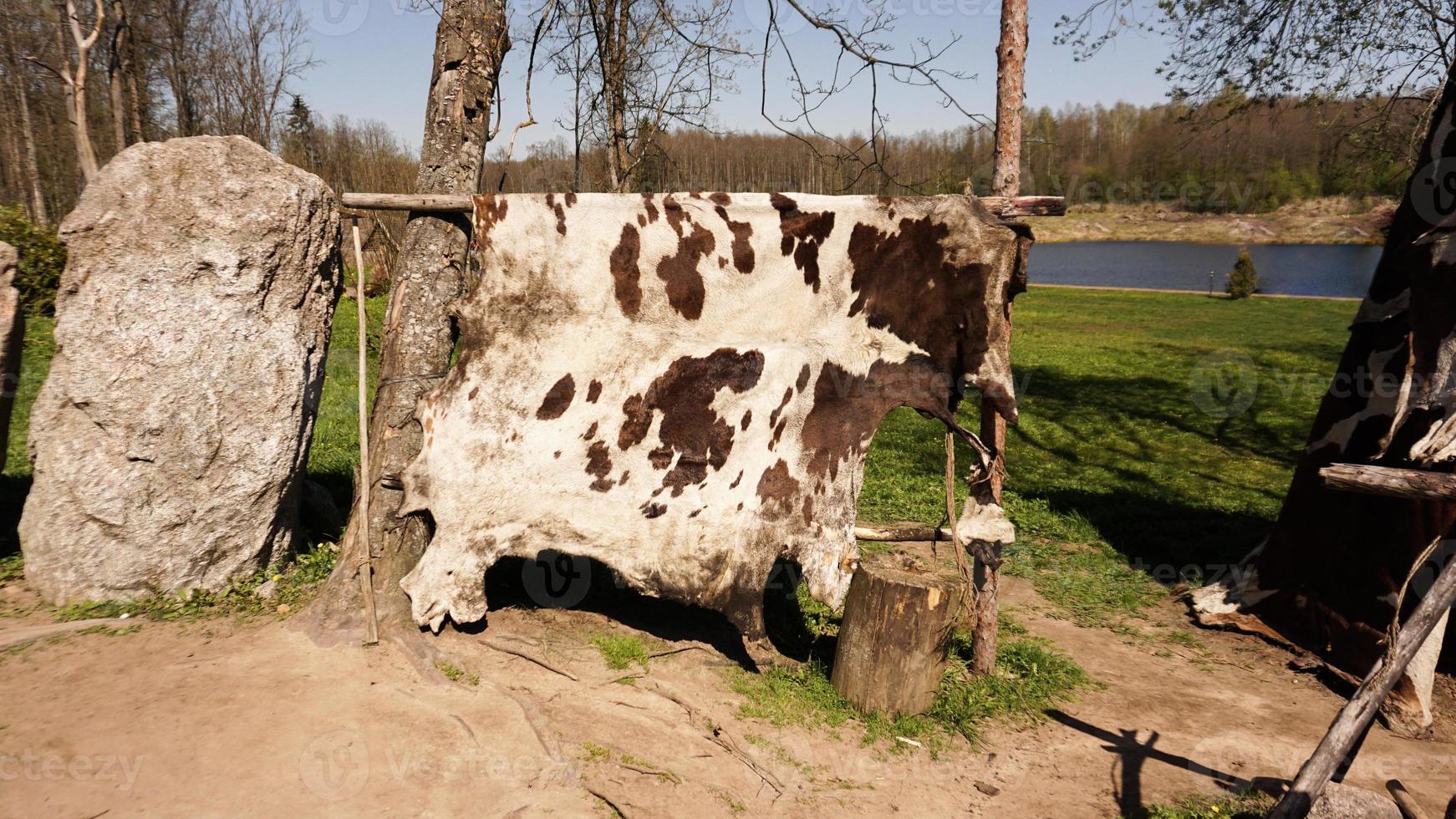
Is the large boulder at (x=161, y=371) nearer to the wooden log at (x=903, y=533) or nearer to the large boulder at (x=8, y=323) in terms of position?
the large boulder at (x=8, y=323)

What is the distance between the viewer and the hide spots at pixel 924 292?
448 cm

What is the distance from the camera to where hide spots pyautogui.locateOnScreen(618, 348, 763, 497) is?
14.7 ft

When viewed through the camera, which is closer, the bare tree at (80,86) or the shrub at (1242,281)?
the bare tree at (80,86)

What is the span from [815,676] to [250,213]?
4253 millimetres

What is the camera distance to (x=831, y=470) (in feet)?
15.1

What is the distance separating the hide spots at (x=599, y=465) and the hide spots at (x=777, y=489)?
83 cm

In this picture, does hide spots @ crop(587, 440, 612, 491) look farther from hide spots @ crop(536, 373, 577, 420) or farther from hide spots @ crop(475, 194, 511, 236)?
hide spots @ crop(475, 194, 511, 236)

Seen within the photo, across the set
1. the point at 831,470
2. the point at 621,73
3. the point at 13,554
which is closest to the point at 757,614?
the point at 831,470

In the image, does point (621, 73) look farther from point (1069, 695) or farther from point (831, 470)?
point (1069, 695)

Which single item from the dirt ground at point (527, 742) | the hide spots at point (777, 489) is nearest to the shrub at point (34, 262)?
the dirt ground at point (527, 742)

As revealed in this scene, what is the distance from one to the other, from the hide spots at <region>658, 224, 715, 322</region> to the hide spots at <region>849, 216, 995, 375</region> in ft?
2.69

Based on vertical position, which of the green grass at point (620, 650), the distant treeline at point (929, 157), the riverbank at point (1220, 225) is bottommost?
the green grass at point (620, 650)

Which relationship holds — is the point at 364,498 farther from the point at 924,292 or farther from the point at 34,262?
the point at 34,262

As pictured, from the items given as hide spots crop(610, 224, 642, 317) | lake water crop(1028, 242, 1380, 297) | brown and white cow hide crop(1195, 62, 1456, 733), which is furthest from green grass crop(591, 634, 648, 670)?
lake water crop(1028, 242, 1380, 297)
